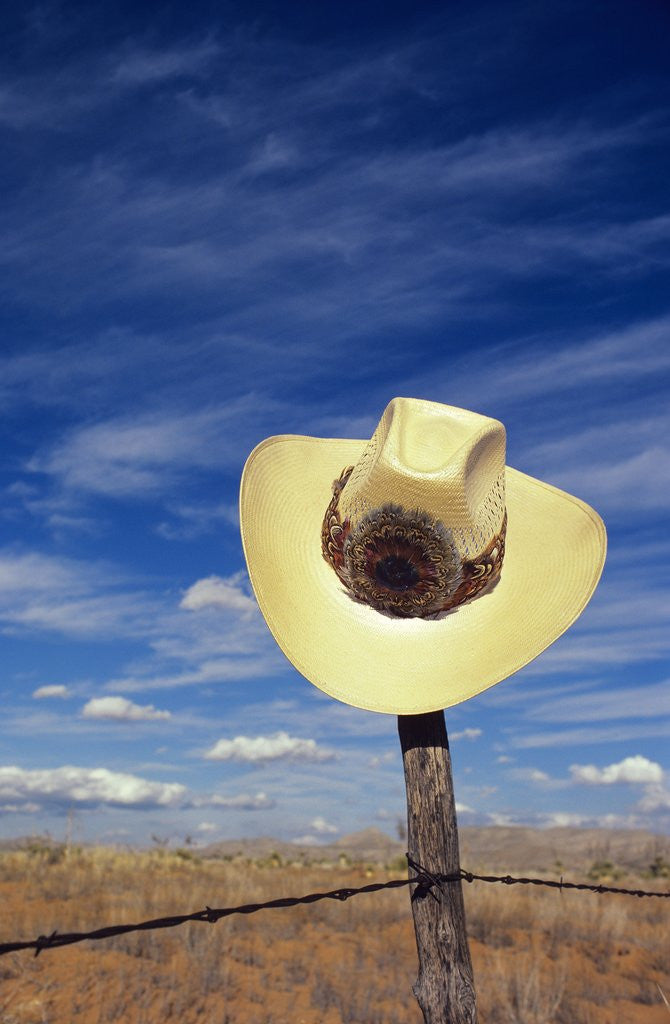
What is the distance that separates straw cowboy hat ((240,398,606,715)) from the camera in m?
4.21

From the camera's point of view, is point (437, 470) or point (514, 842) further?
point (514, 842)

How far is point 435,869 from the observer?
14.4 feet

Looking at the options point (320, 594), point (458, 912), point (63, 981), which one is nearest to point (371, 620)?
point (320, 594)

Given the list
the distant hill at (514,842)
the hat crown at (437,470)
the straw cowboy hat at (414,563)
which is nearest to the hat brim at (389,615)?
the straw cowboy hat at (414,563)

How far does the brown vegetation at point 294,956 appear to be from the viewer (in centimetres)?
844

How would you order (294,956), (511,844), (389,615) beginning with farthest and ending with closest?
(511,844), (294,956), (389,615)

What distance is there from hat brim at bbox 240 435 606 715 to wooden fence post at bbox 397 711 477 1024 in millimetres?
388

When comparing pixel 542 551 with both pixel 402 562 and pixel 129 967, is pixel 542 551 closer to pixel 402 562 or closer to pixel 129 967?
pixel 402 562

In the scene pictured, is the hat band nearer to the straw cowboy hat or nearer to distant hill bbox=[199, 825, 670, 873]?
the straw cowboy hat

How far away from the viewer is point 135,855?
58.4ft

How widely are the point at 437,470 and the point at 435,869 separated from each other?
1989 millimetres

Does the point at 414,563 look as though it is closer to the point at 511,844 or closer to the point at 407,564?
the point at 407,564

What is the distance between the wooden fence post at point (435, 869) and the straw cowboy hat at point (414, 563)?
1.36 ft

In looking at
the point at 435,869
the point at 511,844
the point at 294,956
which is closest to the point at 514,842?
the point at 511,844
